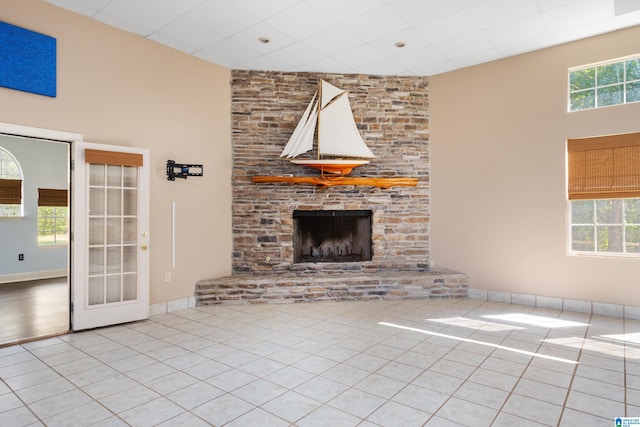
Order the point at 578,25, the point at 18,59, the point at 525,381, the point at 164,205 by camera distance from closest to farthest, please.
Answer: the point at 525,381, the point at 18,59, the point at 578,25, the point at 164,205

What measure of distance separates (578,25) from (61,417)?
601cm

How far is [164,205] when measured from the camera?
4711 millimetres

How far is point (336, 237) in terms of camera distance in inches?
231

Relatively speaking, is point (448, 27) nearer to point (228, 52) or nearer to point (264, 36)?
point (264, 36)

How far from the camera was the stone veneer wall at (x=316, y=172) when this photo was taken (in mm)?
5535

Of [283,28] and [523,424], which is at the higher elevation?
[283,28]

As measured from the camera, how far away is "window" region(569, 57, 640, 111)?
4.37 m

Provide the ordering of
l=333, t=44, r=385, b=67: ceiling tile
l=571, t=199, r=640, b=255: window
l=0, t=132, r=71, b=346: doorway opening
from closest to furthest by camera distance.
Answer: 1. l=571, t=199, r=640, b=255: window
2. l=333, t=44, r=385, b=67: ceiling tile
3. l=0, t=132, r=71, b=346: doorway opening

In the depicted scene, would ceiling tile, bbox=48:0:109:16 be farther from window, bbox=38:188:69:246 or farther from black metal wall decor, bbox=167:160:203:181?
window, bbox=38:188:69:246

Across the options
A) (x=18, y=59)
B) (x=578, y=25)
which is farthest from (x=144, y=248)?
(x=578, y=25)

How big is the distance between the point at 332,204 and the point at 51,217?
5988 millimetres

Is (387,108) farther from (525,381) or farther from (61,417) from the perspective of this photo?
(61,417)

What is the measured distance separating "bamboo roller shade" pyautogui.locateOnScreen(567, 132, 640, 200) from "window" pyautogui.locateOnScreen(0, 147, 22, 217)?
9.24 m

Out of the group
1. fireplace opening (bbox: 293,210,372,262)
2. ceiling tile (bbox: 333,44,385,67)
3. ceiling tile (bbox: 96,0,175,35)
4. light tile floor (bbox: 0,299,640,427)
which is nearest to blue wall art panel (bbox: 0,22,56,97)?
ceiling tile (bbox: 96,0,175,35)
